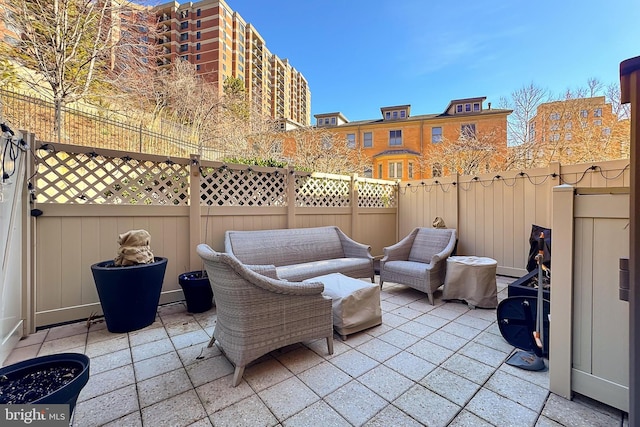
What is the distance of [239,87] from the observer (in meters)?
17.7

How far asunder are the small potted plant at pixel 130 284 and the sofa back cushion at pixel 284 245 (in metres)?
0.90

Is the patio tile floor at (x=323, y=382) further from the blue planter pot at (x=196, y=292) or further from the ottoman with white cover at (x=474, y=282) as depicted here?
the ottoman with white cover at (x=474, y=282)

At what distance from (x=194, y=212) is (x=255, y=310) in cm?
217

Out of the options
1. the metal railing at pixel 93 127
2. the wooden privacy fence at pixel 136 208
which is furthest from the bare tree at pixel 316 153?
the wooden privacy fence at pixel 136 208

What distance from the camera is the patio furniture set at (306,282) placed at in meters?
1.83

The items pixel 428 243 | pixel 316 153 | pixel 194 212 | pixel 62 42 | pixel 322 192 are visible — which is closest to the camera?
pixel 194 212

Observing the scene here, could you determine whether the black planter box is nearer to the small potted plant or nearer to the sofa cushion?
the sofa cushion

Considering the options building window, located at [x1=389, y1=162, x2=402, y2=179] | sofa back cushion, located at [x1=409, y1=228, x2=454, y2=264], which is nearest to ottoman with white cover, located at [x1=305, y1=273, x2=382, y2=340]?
sofa back cushion, located at [x1=409, y1=228, x2=454, y2=264]

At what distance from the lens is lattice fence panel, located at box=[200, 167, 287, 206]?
3.68 metres

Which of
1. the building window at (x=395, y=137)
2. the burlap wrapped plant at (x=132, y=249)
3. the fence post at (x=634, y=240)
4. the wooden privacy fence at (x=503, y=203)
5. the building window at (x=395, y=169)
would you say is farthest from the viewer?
the building window at (x=395, y=137)

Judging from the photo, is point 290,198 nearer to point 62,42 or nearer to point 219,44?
point 62,42

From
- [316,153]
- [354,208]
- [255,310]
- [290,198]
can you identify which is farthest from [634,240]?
[316,153]

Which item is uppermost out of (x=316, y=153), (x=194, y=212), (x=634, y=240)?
(x=316, y=153)

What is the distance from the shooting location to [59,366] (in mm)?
1354
